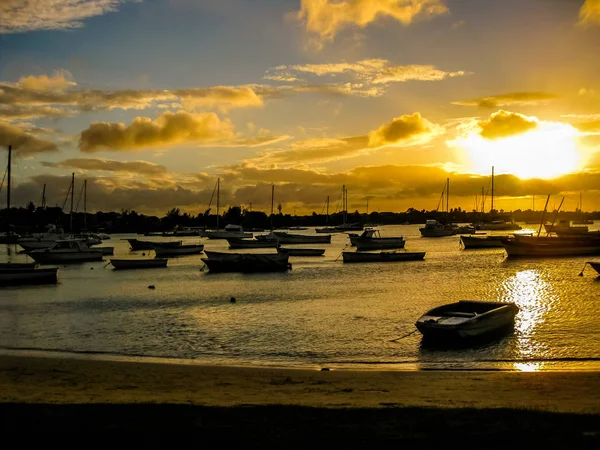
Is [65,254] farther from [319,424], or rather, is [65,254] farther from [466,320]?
[319,424]

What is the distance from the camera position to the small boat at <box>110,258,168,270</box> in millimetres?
73875

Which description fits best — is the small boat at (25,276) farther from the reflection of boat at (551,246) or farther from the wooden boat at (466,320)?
the reflection of boat at (551,246)

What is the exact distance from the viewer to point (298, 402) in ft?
44.5

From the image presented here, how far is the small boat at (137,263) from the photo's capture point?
2908 inches

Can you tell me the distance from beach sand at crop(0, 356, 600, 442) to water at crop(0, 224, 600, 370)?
3754 millimetres

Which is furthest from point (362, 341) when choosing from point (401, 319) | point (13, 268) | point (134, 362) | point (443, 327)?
point (13, 268)

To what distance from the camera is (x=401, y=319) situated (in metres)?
32.7

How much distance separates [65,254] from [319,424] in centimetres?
7731

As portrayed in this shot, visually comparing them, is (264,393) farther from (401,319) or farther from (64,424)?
(401,319)

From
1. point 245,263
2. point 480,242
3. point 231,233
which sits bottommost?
point 245,263

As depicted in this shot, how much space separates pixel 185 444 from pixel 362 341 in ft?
59.1

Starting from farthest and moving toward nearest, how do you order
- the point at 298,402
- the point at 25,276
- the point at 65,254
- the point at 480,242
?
1. the point at 480,242
2. the point at 65,254
3. the point at 25,276
4. the point at 298,402

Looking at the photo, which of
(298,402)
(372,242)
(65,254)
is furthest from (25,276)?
(372,242)

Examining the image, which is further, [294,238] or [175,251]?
[294,238]
